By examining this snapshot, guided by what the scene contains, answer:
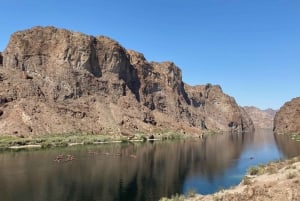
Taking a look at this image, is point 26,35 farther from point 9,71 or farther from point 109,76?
point 109,76

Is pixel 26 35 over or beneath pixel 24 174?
over

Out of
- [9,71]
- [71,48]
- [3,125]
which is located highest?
[71,48]

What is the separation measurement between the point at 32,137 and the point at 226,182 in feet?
278

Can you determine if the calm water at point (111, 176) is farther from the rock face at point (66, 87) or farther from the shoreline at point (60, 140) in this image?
the rock face at point (66, 87)

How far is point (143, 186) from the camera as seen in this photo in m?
50.8

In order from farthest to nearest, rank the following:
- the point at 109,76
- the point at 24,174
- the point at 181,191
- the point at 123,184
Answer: the point at 109,76, the point at 24,174, the point at 123,184, the point at 181,191

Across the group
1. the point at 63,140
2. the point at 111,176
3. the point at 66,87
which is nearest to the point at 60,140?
the point at 63,140

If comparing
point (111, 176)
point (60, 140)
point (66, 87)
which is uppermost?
point (66, 87)

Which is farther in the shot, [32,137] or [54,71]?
[54,71]

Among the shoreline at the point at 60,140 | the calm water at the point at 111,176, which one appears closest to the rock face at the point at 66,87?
the shoreline at the point at 60,140

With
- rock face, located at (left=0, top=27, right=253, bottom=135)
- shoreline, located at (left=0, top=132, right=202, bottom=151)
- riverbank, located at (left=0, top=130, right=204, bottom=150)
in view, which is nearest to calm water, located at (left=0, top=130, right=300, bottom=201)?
shoreline, located at (left=0, top=132, right=202, bottom=151)

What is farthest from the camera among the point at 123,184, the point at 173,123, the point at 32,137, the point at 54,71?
the point at 173,123

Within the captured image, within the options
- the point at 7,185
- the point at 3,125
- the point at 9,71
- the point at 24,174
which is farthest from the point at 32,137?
the point at 7,185

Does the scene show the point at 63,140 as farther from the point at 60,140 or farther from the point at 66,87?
the point at 66,87
